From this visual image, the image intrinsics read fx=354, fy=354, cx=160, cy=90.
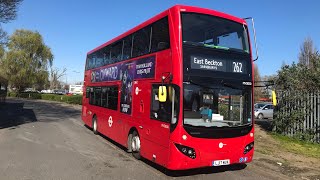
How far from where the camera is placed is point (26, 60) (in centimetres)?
6525

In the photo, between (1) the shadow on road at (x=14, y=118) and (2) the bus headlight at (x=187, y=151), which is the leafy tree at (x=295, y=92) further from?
(1) the shadow on road at (x=14, y=118)

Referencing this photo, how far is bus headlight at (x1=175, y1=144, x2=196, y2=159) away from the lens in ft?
25.9

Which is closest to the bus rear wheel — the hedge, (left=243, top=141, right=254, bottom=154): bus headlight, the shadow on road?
(left=243, top=141, right=254, bottom=154): bus headlight

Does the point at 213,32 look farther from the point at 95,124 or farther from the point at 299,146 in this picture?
the point at 95,124

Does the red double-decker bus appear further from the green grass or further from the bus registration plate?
the green grass

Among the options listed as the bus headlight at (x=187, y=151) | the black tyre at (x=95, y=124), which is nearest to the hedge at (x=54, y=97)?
the black tyre at (x=95, y=124)

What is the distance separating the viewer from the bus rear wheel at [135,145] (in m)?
10.2

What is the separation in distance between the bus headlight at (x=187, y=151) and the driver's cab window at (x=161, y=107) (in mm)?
687

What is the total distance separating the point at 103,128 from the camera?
14.4 meters

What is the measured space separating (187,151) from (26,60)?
207 feet

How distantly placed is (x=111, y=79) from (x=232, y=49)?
588 centimetres

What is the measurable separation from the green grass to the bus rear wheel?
5.75 metres

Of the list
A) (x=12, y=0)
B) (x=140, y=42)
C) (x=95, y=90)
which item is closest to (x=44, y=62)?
(x=12, y=0)

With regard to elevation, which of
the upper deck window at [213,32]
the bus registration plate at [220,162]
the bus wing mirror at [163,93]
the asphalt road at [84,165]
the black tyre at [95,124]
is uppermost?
the upper deck window at [213,32]
